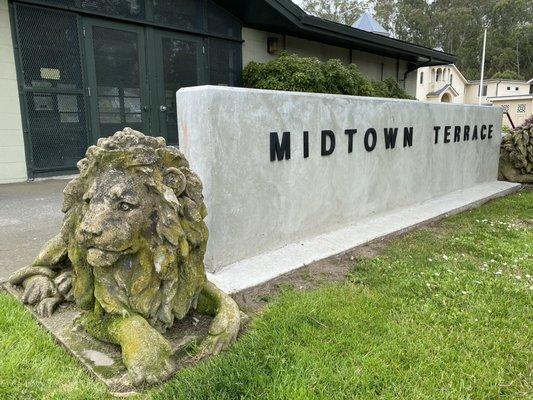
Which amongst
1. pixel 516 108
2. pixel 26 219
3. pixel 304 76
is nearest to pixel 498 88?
pixel 516 108

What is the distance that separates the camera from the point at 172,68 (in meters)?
8.29

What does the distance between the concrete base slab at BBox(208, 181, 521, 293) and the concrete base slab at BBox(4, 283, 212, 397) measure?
2.10ft

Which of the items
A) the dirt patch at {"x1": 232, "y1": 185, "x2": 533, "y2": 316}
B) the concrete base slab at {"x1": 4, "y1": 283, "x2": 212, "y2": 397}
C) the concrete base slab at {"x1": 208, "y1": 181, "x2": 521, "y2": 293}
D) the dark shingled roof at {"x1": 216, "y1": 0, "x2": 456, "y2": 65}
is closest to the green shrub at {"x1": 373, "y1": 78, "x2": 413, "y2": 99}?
the dark shingled roof at {"x1": 216, "y1": 0, "x2": 456, "y2": 65}

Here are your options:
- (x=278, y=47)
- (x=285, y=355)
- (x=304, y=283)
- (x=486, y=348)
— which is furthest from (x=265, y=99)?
(x=278, y=47)

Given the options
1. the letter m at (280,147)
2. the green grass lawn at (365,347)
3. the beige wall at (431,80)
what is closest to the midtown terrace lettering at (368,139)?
the letter m at (280,147)

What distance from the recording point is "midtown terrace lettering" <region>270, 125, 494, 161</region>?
12.4ft

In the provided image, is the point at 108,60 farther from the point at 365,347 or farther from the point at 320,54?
Result: the point at 365,347

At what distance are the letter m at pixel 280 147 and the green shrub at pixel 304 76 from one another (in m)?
4.87

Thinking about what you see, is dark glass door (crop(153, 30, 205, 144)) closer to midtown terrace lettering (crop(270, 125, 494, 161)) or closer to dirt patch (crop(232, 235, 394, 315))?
midtown terrace lettering (crop(270, 125, 494, 161))

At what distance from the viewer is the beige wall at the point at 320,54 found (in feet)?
31.3

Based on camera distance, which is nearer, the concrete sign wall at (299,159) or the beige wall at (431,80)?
the concrete sign wall at (299,159)

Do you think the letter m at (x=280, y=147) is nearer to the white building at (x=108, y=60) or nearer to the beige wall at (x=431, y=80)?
the white building at (x=108, y=60)

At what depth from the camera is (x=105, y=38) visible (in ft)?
24.0

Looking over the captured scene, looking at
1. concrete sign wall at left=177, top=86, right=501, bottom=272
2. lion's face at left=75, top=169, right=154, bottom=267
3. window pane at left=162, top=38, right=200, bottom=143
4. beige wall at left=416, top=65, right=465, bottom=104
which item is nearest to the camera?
lion's face at left=75, top=169, right=154, bottom=267
